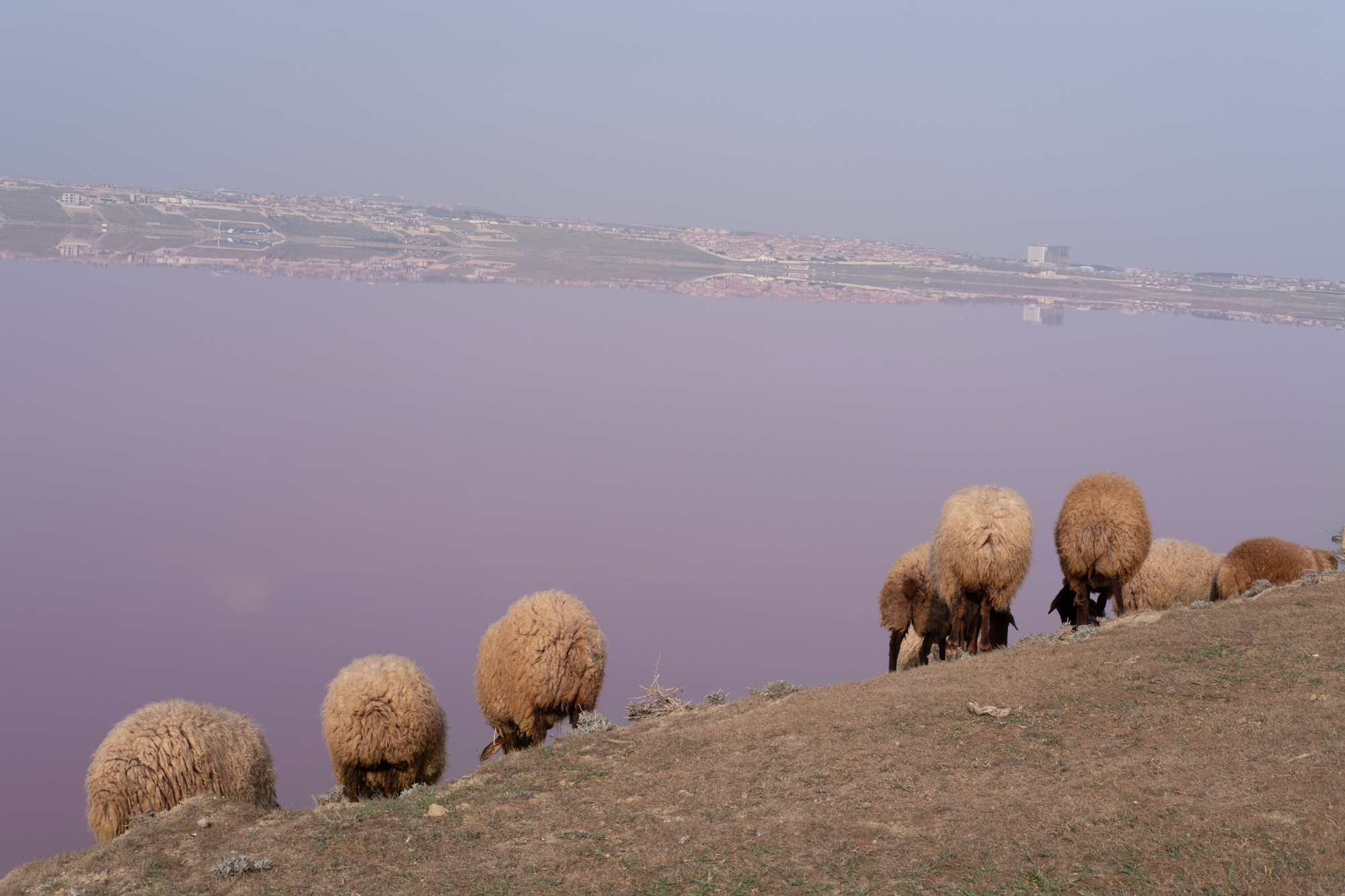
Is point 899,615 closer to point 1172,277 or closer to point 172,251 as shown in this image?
point 172,251

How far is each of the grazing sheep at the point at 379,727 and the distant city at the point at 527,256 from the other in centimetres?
8571

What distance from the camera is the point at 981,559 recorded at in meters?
12.1

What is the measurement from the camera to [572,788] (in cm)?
834

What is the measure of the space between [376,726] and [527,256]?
108750 mm

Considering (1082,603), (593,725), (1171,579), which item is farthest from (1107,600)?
(593,725)

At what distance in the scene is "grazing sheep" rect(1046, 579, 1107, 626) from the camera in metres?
13.9

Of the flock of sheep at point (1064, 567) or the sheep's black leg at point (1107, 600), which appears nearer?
the flock of sheep at point (1064, 567)

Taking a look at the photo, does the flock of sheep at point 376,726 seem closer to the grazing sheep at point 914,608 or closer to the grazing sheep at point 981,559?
the grazing sheep at point 981,559

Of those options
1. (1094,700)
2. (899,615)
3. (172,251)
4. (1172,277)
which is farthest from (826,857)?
(1172,277)

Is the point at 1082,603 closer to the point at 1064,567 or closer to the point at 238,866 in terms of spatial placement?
the point at 1064,567

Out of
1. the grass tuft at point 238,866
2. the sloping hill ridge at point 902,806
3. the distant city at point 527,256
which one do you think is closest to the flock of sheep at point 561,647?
the sloping hill ridge at point 902,806

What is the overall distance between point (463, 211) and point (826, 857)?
5604 inches

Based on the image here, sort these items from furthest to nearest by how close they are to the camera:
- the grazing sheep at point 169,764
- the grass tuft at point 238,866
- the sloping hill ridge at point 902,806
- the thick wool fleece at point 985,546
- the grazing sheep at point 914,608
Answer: the grazing sheep at point 914,608, the thick wool fleece at point 985,546, the grazing sheep at point 169,764, the grass tuft at point 238,866, the sloping hill ridge at point 902,806

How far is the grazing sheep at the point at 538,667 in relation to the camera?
10.9 metres
